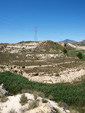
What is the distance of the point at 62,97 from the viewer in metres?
14.9

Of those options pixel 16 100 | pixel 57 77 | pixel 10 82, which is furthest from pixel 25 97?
pixel 57 77

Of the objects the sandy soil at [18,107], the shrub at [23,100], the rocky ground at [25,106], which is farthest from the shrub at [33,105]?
the shrub at [23,100]

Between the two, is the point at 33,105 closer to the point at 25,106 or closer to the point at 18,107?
the point at 25,106

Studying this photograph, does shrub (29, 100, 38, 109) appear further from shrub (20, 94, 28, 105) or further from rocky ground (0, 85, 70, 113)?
shrub (20, 94, 28, 105)

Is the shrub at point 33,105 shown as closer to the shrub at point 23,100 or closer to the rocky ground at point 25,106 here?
Answer: the rocky ground at point 25,106

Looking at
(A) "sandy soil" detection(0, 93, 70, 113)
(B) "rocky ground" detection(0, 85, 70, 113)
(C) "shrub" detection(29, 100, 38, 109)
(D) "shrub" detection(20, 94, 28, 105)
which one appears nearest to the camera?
(A) "sandy soil" detection(0, 93, 70, 113)

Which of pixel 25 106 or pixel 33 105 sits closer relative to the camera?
pixel 33 105

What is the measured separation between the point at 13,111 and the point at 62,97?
7307 mm

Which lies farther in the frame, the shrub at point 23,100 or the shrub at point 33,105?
the shrub at point 23,100

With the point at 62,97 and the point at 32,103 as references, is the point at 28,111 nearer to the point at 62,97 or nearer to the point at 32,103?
the point at 32,103

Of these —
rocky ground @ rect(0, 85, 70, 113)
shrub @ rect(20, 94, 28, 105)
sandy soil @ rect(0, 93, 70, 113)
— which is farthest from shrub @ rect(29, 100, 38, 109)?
shrub @ rect(20, 94, 28, 105)

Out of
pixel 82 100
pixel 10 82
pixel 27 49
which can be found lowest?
pixel 82 100

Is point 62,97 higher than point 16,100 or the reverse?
the reverse

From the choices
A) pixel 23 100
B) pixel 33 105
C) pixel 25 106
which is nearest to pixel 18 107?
pixel 25 106
